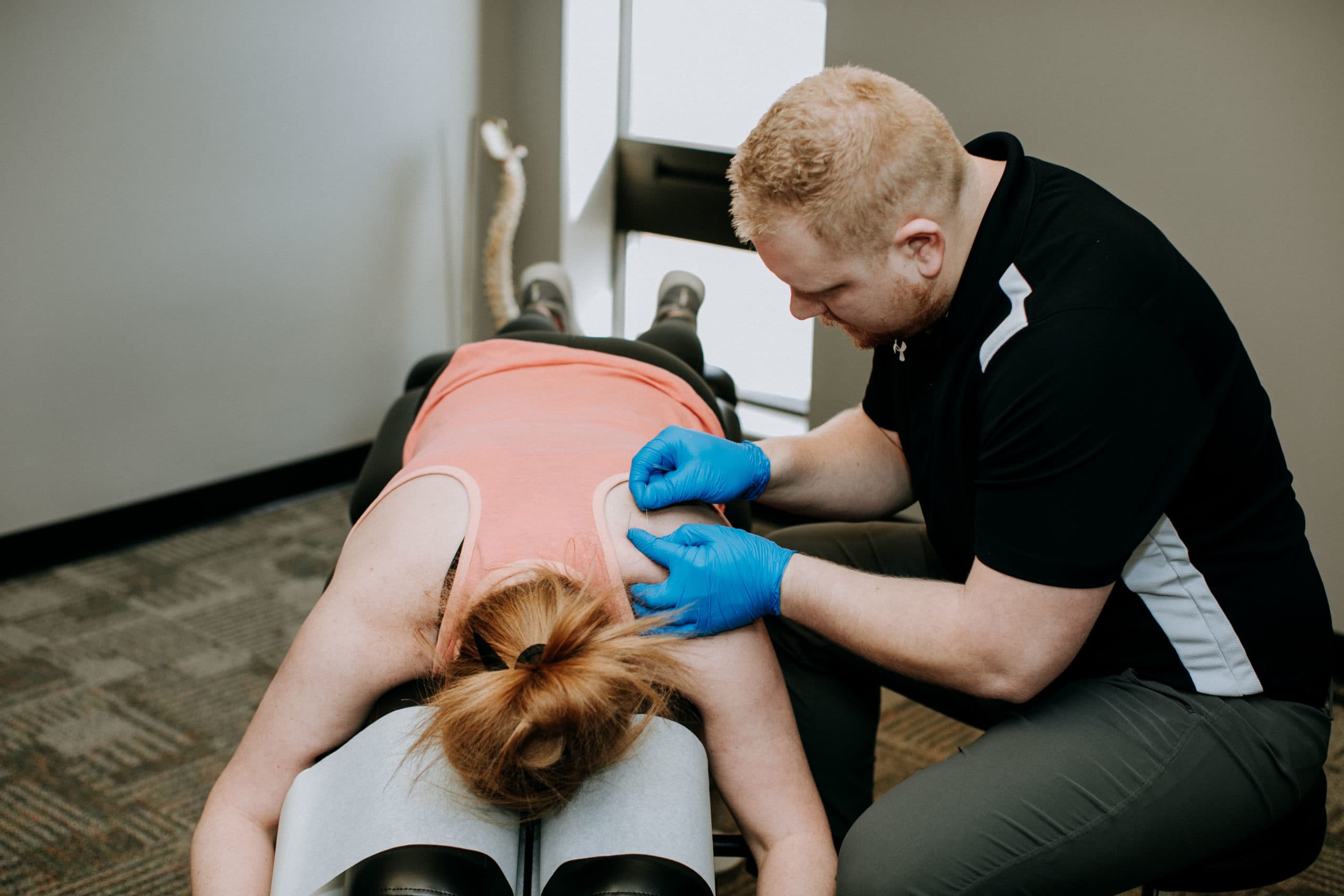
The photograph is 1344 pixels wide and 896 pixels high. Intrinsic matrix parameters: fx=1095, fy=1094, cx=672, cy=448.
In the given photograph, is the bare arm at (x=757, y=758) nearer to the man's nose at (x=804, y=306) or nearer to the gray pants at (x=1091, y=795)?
the gray pants at (x=1091, y=795)

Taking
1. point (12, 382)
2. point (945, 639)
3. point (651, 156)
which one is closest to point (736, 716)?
point (945, 639)

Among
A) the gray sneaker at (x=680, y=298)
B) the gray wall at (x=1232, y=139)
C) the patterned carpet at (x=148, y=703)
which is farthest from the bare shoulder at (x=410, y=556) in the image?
the gray wall at (x=1232, y=139)

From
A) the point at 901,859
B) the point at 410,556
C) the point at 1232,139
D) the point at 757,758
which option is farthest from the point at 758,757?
the point at 1232,139

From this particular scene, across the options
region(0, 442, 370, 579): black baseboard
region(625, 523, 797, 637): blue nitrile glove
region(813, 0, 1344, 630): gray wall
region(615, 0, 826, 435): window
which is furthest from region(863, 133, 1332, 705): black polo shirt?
region(0, 442, 370, 579): black baseboard

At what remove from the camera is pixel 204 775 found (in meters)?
1.84

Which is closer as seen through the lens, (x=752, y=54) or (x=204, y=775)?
(x=204, y=775)

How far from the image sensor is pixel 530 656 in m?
0.91

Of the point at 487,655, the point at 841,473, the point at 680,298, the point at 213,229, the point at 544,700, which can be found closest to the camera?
the point at 544,700

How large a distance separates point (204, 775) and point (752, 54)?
2.26 metres

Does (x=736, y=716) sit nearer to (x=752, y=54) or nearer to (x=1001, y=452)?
(x=1001, y=452)

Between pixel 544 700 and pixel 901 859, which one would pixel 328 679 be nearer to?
pixel 544 700

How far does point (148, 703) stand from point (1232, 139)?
7.46 feet

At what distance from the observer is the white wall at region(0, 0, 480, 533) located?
235 centimetres

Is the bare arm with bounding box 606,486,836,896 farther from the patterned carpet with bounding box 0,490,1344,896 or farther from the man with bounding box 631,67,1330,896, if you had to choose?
the patterned carpet with bounding box 0,490,1344,896
